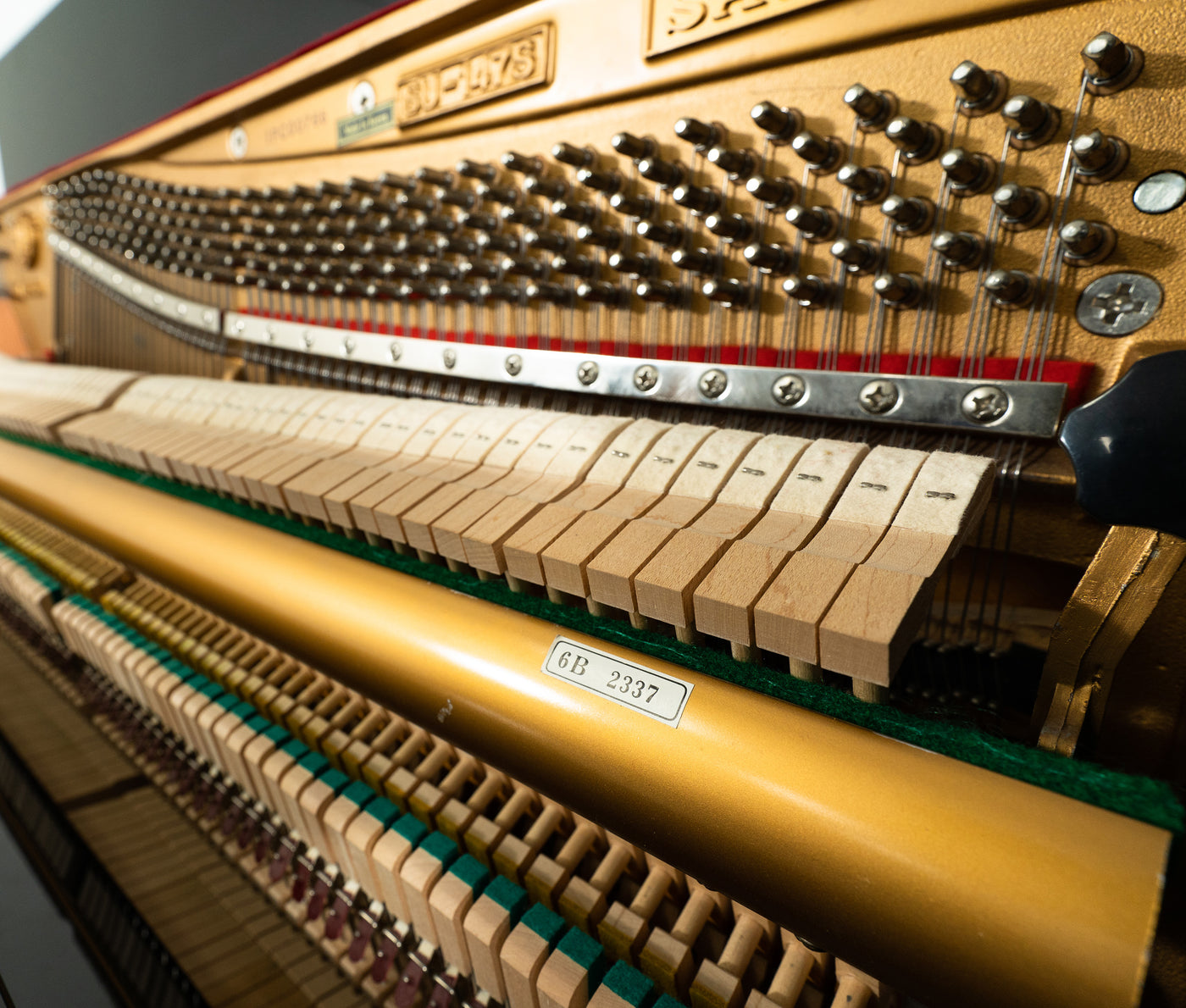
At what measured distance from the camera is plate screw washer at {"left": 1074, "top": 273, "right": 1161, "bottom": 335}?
2.12ft

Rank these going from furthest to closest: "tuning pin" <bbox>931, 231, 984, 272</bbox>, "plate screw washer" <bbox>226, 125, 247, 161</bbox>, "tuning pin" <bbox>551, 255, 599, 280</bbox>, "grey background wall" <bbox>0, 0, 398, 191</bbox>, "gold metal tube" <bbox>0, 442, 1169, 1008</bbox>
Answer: "grey background wall" <bbox>0, 0, 398, 191</bbox> → "plate screw washer" <bbox>226, 125, 247, 161</bbox> → "tuning pin" <bbox>551, 255, 599, 280</bbox> → "tuning pin" <bbox>931, 231, 984, 272</bbox> → "gold metal tube" <bbox>0, 442, 1169, 1008</bbox>

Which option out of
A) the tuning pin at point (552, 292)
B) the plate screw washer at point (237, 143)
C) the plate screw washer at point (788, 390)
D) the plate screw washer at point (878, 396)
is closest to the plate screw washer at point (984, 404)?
the plate screw washer at point (878, 396)

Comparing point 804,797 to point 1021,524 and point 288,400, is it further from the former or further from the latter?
point 288,400

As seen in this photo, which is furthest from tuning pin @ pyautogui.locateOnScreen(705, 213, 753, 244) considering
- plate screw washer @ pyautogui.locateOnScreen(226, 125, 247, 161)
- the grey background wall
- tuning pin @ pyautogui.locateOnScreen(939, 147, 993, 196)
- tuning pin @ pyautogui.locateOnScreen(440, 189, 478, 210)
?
the grey background wall

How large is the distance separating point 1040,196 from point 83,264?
2888 millimetres

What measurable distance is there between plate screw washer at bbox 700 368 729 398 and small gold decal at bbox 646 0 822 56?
0.42m

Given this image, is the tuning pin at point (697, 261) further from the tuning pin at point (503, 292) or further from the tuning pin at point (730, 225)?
the tuning pin at point (503, 292)

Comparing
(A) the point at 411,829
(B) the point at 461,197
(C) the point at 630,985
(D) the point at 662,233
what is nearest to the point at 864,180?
(D) the point at 662,233

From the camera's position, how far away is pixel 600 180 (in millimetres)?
950

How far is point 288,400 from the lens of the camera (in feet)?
4.44

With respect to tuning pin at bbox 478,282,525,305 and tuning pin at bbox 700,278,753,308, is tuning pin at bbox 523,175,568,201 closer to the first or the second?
tuning pin at bbox 478,282,525,305

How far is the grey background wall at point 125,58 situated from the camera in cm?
210

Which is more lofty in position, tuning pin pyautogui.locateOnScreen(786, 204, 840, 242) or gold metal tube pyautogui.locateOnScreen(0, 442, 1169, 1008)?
tuning pin pyautogui.locateOnScreen(786, 204, 840, 242)

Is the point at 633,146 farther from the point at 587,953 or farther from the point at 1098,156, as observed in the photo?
the point at 587,953
